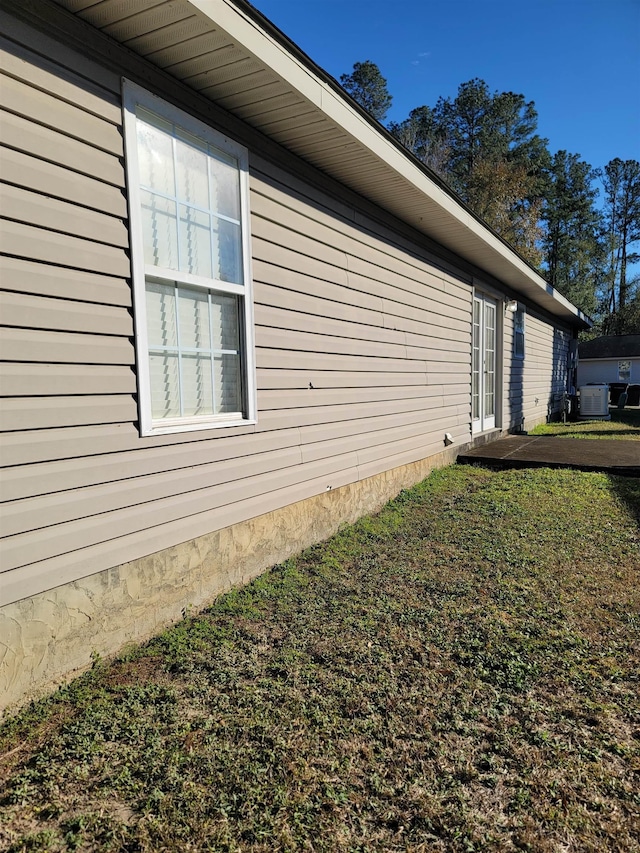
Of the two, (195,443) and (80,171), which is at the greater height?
(80,171)

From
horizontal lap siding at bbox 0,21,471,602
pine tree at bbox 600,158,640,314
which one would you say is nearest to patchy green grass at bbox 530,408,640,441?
horizontal lap siding at bbox 0,21,471,602

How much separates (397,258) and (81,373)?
394 centimetres

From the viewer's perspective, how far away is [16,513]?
2043 millimetres

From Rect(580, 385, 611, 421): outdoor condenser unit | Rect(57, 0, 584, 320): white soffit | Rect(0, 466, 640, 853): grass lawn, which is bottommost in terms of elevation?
Rect(0, 466, 640, 853): grass lawn

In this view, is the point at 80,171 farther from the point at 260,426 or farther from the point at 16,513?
the point at 260,426

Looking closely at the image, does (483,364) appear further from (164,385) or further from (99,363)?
(99,363)

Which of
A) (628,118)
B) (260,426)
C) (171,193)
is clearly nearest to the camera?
(171,193)

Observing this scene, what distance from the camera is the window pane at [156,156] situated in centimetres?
261

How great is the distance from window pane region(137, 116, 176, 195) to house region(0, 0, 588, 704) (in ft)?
0.04

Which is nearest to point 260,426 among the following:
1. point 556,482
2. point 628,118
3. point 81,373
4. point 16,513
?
point 81,373

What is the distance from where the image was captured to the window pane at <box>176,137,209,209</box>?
111 inches

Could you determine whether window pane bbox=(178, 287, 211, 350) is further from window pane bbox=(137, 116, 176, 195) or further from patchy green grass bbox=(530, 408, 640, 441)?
patchy green grass bbox=(530, 408, 640, 441)

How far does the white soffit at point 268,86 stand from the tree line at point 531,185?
33.8 ft

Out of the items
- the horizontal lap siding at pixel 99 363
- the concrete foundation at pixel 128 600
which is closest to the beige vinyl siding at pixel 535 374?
the horizontal lap siding at pixel 99 363
